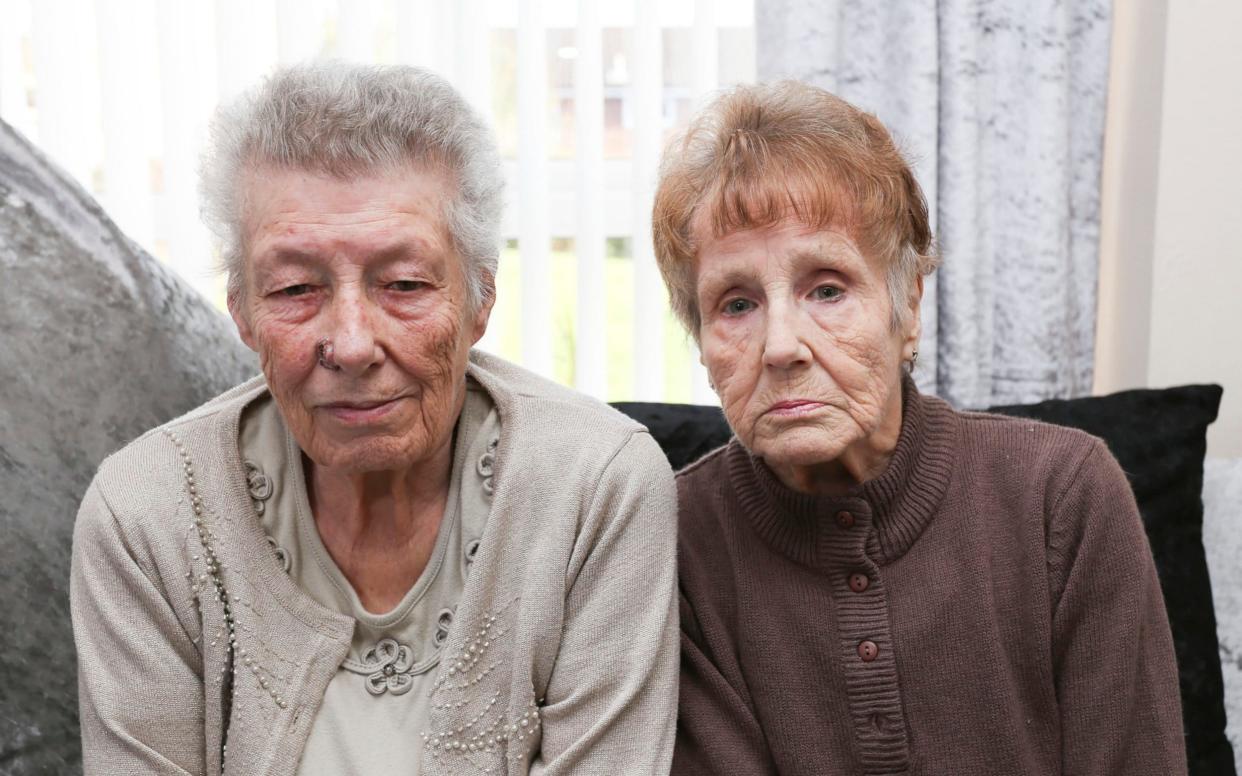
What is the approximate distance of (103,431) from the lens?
5.95ft

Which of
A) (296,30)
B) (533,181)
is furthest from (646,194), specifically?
(296,30)

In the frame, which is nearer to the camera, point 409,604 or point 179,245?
point 409,604

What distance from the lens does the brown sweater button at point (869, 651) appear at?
4.99 ft

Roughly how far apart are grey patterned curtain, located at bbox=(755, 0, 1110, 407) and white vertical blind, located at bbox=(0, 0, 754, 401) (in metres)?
0.25

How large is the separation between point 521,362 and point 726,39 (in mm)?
776

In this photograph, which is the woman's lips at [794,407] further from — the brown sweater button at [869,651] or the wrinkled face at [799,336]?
the brown sweater button at [869,651]

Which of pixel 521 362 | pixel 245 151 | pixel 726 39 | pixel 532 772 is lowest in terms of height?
pixel 532 772

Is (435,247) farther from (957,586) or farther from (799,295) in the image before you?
(957,586)

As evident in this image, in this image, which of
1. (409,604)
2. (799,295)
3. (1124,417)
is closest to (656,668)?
(409,604)

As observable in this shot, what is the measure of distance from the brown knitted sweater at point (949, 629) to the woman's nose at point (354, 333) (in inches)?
21.0

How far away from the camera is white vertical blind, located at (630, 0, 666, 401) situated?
2494 mm

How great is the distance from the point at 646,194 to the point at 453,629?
127 cm

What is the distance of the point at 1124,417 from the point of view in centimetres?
195

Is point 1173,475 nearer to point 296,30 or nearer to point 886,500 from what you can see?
point 886,500
